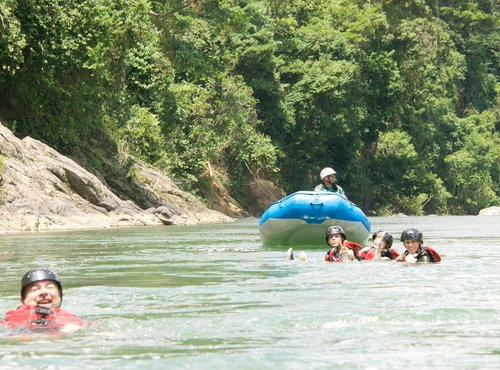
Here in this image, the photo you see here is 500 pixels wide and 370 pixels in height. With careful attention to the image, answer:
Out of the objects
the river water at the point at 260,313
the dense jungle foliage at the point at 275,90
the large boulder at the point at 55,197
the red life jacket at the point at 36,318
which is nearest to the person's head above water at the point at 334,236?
the river water at the point at 260,313

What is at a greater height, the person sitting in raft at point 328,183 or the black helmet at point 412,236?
the person sitting in raft at point 328,183

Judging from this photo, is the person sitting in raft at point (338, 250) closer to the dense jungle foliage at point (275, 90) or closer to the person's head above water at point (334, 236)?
the person's head above water at point (334, 236)

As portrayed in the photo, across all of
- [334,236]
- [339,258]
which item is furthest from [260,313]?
[334,236]

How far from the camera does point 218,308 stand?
9820 mm

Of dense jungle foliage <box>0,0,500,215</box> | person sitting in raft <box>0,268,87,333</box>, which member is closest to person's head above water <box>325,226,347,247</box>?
person sitting in raft <box>0,268,87,333</box>

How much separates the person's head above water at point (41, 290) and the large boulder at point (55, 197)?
1546 cm

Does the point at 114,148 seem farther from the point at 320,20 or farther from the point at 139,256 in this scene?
the point at 320,20

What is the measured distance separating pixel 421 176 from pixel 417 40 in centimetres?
814

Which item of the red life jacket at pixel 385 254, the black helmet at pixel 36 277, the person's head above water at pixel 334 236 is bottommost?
the red life jacket at pixel 385 254

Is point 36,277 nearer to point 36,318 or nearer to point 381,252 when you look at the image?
point 36,318

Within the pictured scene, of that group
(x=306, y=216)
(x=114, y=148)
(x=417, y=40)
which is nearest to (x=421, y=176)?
(x=417, y=40)

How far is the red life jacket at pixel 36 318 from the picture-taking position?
8.25 metres

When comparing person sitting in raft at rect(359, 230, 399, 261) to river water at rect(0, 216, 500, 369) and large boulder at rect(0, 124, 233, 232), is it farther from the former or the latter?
large boulder at rect(0, 124, 233, 232)

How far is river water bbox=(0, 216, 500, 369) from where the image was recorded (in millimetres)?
7074
